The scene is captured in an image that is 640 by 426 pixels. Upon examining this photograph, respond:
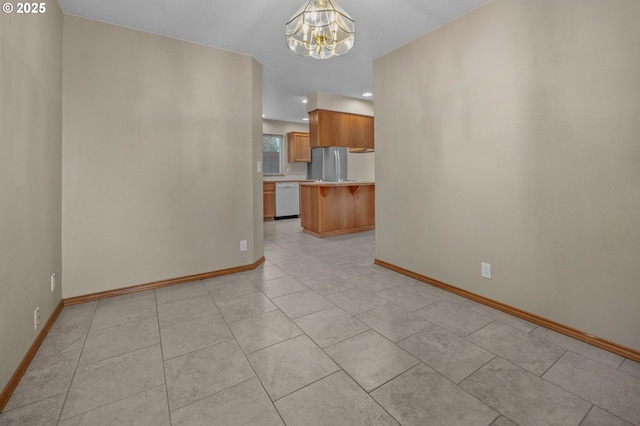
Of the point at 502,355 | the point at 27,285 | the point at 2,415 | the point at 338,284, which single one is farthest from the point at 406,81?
the point at 2,415

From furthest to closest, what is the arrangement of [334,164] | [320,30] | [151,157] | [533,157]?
[334,164] < [151,157] < [533,157] < [320,30]

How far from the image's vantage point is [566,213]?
1989 mm

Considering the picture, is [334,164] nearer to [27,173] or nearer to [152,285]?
[152,285]

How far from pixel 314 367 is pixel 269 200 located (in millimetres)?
5928

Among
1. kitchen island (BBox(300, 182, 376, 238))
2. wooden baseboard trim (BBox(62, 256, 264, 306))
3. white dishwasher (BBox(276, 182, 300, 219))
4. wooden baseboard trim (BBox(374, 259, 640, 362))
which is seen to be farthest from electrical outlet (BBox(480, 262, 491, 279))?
white dishwasher (BBox(276, 182, 300, 219))

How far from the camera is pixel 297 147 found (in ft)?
25.4

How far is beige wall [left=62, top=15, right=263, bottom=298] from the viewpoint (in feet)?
8.45

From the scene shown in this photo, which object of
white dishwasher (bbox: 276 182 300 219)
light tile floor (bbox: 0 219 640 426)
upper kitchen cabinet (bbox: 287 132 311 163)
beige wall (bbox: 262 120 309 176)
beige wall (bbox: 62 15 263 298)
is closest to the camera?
light tile floor (bbox: 0 219 640 426)

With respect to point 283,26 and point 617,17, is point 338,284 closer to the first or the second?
point 283,26

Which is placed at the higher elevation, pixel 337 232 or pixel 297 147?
pixel 297 147

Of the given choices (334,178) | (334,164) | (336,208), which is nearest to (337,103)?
(334,164)

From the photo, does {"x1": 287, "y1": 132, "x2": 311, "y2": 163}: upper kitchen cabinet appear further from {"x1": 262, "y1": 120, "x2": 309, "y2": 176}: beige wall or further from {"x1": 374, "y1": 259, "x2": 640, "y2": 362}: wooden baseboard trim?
{"x1": 374, "y1": 259, "x2": 640, "y2": 362}: wooden baseboard trim

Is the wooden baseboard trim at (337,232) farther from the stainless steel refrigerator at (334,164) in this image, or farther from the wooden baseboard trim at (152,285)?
the wooden baseboard trim at (152,285)

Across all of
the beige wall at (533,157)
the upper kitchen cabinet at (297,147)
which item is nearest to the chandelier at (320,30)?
the beige wall at (533,157)
